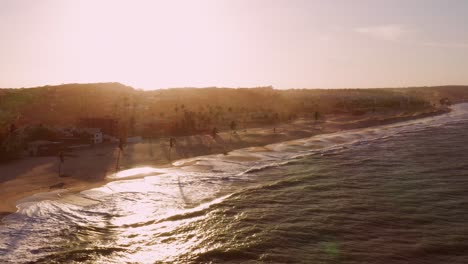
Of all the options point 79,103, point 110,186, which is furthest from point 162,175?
point 79,103

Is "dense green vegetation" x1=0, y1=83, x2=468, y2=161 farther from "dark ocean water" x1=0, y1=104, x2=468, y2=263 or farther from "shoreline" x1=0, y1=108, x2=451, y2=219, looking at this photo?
"dark ocean water" x1=0, y1=104, x2=468, y2=263

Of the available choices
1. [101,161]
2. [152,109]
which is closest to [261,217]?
[101,161]

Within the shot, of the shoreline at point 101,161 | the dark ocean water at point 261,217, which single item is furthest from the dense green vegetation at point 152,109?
the dark ocean water at point 261,217

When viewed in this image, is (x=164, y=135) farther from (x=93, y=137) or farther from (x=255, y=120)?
(x=255, y=120)

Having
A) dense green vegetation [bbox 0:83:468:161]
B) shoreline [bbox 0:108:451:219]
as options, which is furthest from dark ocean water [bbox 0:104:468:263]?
dense green vegetation [bbox 0:83:468:161]

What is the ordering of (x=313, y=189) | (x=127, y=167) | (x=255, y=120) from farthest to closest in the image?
(x=255, y=120) < (x=127, y=167) < (x=313, y=189)
